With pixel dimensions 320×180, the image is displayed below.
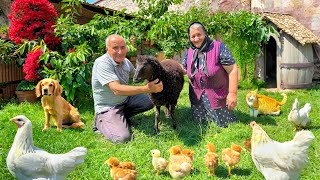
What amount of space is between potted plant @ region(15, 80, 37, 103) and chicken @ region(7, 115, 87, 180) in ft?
16.1

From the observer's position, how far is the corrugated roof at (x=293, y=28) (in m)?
10.1

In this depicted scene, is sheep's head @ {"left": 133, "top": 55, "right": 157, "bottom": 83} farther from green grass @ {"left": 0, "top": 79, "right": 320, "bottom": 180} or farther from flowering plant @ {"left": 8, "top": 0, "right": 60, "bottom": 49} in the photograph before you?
flowering plant @ {"left": 8, "top": 0, "right": 60, "bottom": 49}

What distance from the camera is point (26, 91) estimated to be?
7.99m

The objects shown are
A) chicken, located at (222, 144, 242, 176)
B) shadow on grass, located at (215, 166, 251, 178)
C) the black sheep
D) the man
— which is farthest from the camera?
the man

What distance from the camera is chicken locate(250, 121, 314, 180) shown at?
10.6 ft

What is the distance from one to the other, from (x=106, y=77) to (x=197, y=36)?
1.59 m

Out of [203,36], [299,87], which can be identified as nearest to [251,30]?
[299,87]

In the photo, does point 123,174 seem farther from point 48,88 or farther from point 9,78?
point 9,78

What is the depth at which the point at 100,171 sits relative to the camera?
4152 mm

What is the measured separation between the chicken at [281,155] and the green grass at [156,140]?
581mm

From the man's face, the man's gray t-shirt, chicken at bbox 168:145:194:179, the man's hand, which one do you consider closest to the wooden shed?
the man's gray t-shirt

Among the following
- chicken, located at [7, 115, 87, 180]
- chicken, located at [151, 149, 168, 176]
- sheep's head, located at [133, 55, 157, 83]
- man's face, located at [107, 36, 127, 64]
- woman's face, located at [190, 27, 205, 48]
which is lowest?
chicken, located at [151, 149, 168, 176]

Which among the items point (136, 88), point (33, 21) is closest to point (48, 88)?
point (136, 88)

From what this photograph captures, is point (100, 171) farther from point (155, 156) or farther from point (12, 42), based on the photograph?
point (12, 42)
